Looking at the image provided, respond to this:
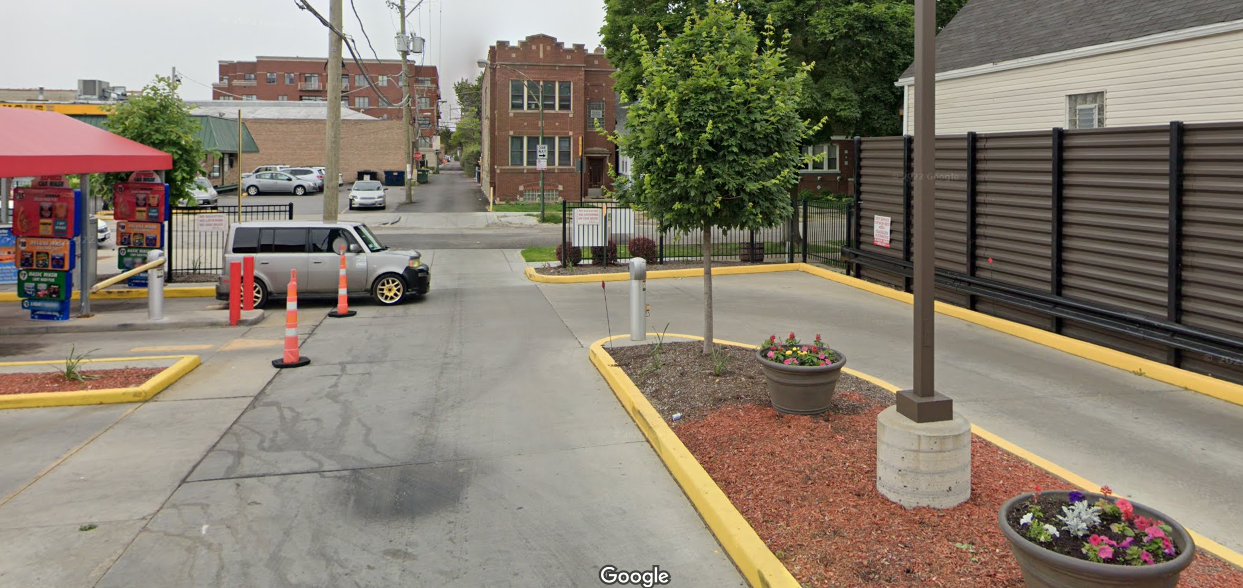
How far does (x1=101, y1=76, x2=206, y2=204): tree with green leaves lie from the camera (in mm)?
18469

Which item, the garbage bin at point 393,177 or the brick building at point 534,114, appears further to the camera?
the garbage bin at point 393,177

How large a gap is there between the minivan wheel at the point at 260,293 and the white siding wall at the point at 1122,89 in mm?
11963

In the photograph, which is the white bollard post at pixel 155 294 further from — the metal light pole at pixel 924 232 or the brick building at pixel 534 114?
the brick building at pixel 534 114

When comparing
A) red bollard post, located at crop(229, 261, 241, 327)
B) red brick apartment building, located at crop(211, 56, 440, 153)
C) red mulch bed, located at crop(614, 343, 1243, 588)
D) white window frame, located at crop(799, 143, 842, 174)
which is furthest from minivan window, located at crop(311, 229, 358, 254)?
red brick apartment building, located at crop(211, 56, 440, 153)

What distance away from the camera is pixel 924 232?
238 inches

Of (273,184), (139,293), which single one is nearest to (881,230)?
(139,293)

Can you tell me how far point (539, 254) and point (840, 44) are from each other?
49.3ft

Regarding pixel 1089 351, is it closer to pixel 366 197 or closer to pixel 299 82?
pixel 366 197

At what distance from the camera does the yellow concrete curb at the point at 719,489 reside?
5281 mm

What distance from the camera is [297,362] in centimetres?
1135

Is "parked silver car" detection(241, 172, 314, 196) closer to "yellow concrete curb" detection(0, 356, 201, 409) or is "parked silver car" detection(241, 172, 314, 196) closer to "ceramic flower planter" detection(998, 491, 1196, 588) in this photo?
"yellow concrete curb" detection(0, 356, 201, 409)

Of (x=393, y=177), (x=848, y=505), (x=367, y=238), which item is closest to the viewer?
(x=848, y=505)

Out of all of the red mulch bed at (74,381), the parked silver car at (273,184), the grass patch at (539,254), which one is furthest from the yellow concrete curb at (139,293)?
the parked silver car at (273,184)

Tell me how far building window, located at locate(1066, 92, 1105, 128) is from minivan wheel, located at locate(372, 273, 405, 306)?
15.6 metres
